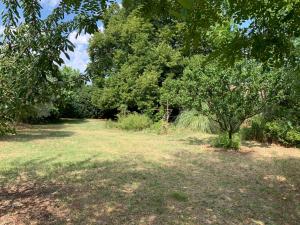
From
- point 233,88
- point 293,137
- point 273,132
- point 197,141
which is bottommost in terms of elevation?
point 197,141

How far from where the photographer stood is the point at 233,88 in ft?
38.0

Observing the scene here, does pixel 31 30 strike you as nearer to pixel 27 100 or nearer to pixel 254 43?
pixel 27 100

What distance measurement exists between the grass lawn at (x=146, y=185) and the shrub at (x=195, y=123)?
5.01m

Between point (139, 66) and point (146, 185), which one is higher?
point (139, 66)

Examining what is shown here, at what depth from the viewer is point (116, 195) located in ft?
20.7

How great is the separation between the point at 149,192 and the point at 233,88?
5.95m

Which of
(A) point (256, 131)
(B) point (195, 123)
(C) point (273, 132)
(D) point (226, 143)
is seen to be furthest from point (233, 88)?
(B) point (195, 123)

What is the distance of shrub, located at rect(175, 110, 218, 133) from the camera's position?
1680 centimetres

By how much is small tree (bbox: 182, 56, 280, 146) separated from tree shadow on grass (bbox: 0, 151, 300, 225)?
7.66 ft

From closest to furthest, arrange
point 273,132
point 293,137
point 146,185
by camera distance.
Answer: point 146,185
point 293,137
point 273,132

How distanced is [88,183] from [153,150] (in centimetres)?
450

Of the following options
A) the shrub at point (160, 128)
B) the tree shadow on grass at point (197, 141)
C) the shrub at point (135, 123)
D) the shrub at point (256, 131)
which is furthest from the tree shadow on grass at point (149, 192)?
the shrub at point (135, 123)

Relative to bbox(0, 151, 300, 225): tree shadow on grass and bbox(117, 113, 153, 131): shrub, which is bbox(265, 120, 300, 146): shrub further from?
bbox(117, 113, 153, 131): shrub

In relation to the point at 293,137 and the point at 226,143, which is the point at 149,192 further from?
the point at 293,137
